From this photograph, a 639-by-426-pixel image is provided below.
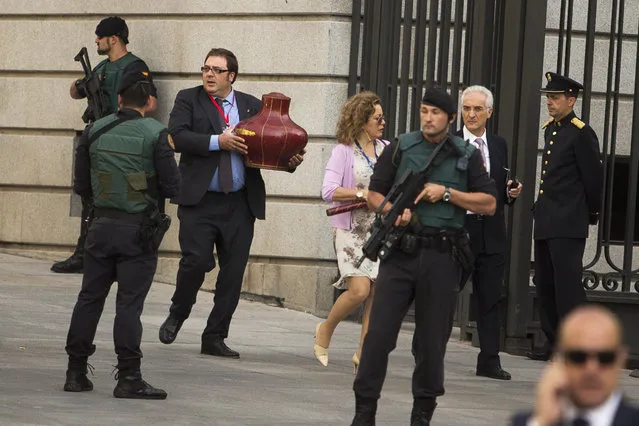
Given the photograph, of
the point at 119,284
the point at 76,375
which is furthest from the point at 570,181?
the point at 76,375

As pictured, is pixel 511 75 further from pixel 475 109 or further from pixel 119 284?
pixel 119 284

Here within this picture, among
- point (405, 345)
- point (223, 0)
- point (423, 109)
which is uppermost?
point (223, 0)

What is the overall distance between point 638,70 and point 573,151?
3.17 ft

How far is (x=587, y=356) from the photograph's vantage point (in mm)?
2629

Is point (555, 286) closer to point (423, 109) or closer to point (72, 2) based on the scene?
point (423, 109)

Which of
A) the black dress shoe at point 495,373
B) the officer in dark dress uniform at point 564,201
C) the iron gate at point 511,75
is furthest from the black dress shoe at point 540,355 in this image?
the black dress shoe at point 495,373

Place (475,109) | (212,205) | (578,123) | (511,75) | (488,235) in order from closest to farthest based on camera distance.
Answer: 1. (475,109)
2. (212,205)
3. (488,235)
4. (578,123)
5. (511,75)

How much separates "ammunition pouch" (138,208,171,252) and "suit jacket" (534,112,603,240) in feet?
11.1

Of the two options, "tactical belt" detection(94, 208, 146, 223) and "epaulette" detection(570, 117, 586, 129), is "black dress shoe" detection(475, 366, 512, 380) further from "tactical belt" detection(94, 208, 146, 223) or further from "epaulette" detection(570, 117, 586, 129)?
"tactical belt" detection(94, 208, 146, 223)

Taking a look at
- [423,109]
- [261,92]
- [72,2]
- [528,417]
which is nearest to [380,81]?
[261,92]

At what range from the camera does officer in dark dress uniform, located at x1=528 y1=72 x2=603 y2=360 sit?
10102 mm

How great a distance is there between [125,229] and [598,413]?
5.19 meters

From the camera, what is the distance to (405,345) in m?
11.1

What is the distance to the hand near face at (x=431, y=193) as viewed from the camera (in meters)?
6.86
